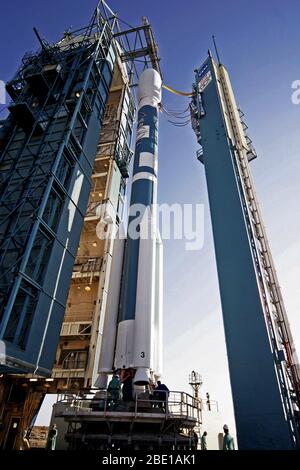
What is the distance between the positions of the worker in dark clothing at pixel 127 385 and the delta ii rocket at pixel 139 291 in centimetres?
30

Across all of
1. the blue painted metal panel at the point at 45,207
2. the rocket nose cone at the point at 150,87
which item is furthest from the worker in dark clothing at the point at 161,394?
the rocket nose cone at the point at 150,87

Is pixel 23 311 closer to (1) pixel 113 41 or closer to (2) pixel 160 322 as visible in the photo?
(2) pixel 160 322

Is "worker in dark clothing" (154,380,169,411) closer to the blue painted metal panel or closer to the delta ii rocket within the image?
the delta ii rocket

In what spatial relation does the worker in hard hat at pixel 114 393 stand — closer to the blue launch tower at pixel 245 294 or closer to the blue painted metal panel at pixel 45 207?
the blue painted metal panel at pixel 45 207

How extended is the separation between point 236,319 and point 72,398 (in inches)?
270

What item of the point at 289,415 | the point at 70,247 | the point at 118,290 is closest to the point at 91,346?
the point at 118,290

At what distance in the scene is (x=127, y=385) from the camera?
42.2 ft

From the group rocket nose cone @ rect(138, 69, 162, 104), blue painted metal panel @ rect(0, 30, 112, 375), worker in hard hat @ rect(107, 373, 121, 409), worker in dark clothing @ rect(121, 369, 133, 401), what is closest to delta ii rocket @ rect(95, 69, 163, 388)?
worker in dark clothing @ rect(121, 369, 133, 401)

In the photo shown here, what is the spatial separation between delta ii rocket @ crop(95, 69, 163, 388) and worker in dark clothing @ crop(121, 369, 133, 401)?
297 millimetres

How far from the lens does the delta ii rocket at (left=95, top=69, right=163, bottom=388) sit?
1348 cm

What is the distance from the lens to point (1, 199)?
16.6 meters

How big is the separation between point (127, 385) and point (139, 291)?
13.7ft

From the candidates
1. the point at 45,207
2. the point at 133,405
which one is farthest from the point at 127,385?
the point at 45,207

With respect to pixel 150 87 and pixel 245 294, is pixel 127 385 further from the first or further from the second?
pixel 150 87
